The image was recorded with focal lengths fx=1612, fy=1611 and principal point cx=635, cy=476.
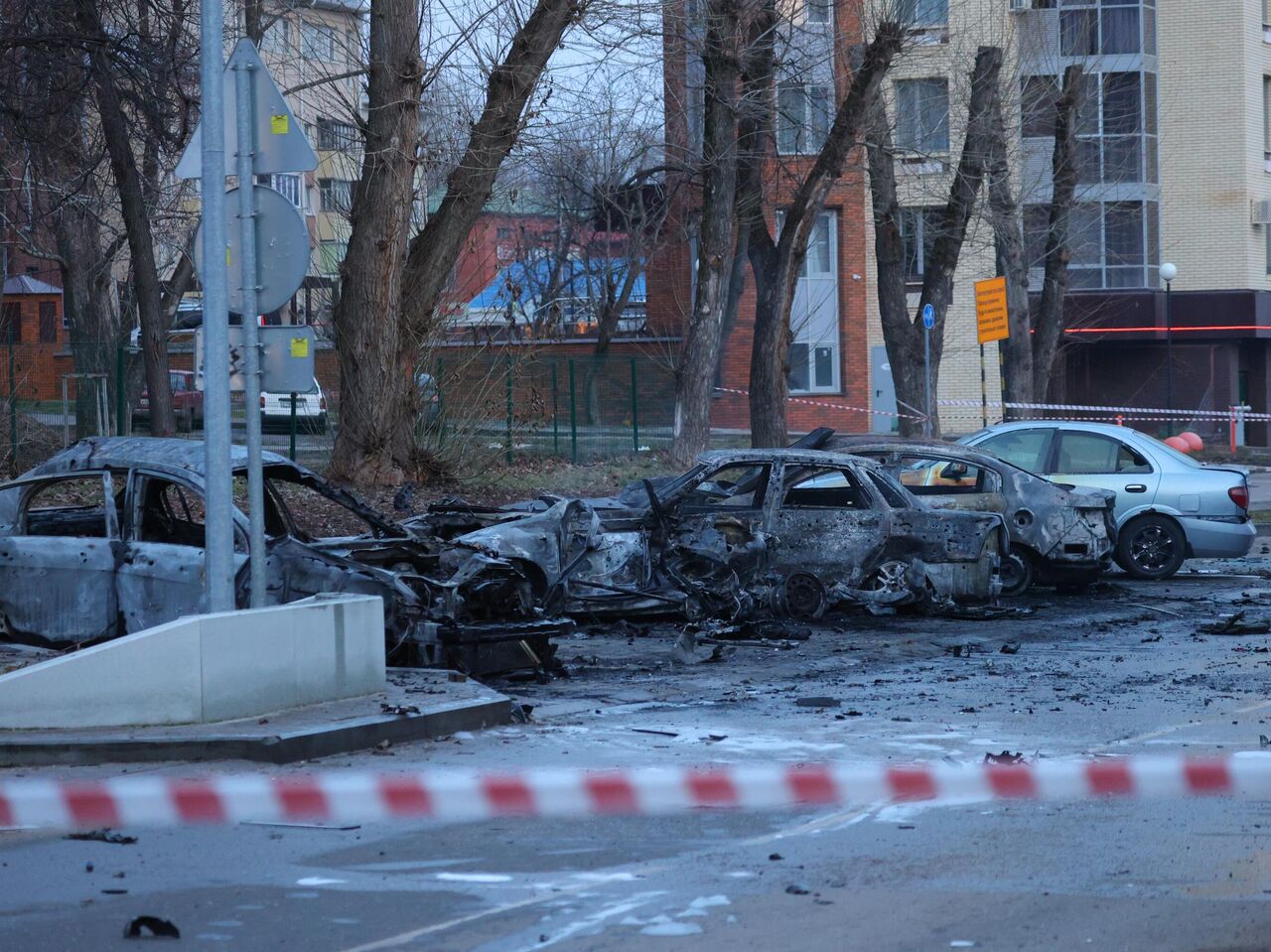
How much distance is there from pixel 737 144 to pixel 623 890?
719 inches

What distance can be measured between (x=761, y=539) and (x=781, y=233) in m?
11.1

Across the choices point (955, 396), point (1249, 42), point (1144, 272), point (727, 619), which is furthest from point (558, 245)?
point (727, 619)

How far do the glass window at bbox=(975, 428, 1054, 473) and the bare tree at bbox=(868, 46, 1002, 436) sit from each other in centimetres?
876

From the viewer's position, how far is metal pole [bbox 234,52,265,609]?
8711 millimetres

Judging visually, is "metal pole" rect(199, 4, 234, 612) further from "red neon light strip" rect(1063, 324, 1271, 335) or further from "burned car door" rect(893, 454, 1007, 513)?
"red neon light strip" rect(1063, 324, 1271, 335)

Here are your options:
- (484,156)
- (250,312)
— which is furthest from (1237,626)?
(484,156)

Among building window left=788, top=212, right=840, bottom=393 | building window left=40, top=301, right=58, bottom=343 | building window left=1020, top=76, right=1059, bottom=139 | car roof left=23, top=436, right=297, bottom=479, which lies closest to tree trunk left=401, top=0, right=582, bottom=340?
car roof left=23, top=436, right=297, bottom=479

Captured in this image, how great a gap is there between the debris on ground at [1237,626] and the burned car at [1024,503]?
67.2 inches

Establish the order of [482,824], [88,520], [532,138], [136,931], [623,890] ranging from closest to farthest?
1. [136,931]
2. [623,890]
3. [482,824]
4. [88,520]
5. [532,138]

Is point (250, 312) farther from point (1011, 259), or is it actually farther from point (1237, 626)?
point (1011, 259)

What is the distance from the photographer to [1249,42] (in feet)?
141

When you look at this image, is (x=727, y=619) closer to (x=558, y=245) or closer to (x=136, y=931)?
(x=136, y=931)

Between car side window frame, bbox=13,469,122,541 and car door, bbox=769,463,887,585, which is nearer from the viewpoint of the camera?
car side window frame, bbox=13,469,122,541

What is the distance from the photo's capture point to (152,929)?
16.7 feet
